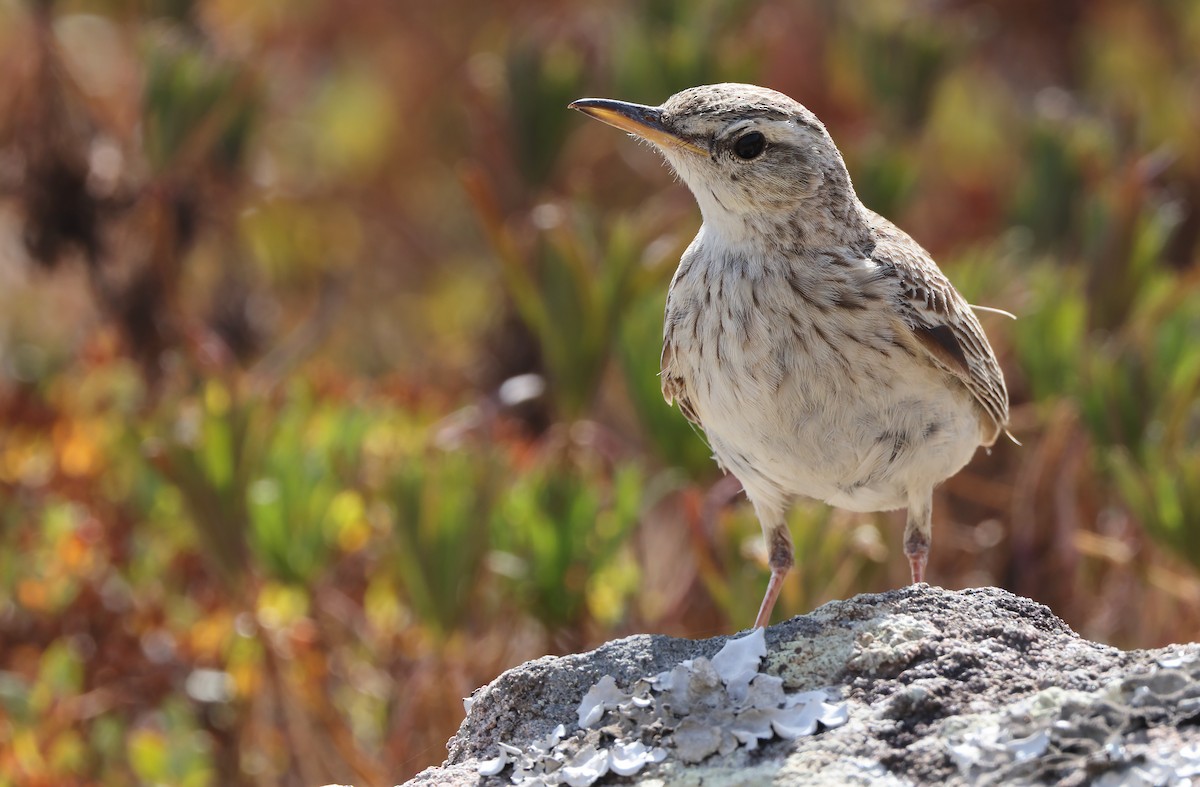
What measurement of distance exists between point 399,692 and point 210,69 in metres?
2.93

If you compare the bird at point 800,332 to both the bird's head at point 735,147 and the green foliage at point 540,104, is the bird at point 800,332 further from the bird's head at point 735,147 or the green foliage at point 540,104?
the green foliage at point 540,104

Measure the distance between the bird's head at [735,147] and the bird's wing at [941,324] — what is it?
0.27 m

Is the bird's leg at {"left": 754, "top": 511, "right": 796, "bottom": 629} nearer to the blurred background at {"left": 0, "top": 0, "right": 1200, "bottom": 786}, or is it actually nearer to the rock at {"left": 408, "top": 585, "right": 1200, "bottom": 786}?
the blurred background at {"left": 0, "top": 0, "right": 1200, "bottom": 786}

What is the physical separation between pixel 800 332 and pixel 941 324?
1.53ft

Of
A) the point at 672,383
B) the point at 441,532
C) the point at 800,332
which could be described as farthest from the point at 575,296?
the point at 800,332

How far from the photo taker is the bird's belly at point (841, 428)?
3221 millimetres

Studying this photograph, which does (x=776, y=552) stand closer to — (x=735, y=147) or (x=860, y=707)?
(x=735, y=147)

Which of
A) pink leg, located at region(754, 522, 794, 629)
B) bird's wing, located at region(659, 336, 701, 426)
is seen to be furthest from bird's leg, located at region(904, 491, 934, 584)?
bird's wing, located at region(659, 336, 701, 426)

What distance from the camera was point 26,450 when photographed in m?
5.55

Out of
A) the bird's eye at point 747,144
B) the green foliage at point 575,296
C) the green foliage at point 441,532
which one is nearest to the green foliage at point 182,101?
the green foliage at point 575,296

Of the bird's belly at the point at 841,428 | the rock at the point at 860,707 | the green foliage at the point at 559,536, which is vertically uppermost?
the bird's belly at the point at 841,428

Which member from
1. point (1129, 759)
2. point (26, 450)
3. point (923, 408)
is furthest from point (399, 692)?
point (1129, 759)

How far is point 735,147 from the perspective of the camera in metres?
3.47

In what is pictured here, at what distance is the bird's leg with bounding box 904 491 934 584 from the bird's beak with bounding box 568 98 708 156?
1019mm
